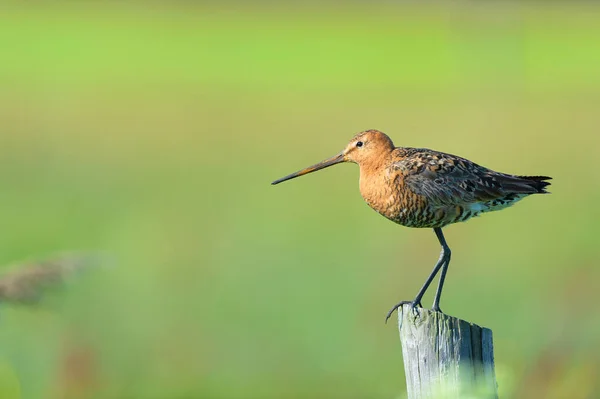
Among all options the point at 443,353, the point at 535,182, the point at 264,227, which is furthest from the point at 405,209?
the point at 264,227

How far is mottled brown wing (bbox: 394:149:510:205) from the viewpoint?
5387 millimetres

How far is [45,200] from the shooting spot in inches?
615

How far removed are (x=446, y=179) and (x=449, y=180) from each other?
2 centimetres

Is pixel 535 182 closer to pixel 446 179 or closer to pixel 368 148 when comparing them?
pixel 446 179

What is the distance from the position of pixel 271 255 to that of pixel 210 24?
110 ft

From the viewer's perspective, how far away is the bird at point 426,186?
534cm

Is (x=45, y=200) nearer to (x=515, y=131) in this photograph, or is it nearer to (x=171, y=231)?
(x=171, y=231)

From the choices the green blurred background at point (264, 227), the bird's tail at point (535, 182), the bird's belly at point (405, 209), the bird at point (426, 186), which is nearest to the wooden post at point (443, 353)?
the bird at point (426, 186)

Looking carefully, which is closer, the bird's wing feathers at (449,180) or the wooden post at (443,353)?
the wooden post at (443,353)

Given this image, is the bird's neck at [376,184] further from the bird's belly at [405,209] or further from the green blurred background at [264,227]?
the green blurred background at [264,227]

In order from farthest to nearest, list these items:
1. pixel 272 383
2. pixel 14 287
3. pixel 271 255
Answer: pixel 271 255, pixel 272 383, pixel 14 287

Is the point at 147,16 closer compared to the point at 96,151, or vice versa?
the point at 96,151

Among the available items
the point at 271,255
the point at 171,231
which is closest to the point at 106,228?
the point at 171,231

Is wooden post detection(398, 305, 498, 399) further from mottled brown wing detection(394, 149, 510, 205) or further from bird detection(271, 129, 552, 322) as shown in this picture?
mottled brown wing detection(394, 149, 510, 205)
